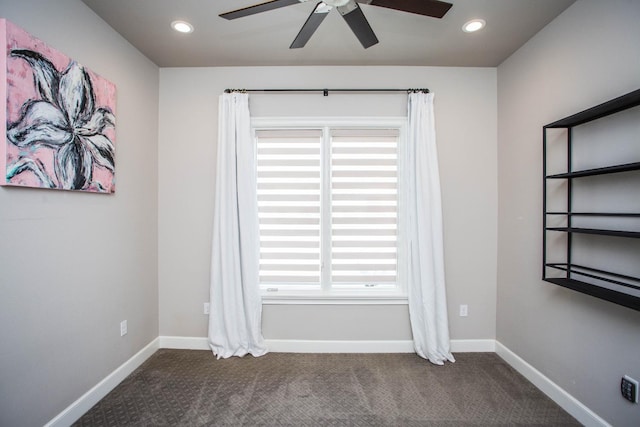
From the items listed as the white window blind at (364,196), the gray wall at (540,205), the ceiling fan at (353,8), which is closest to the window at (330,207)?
the white window blind at (364,196)

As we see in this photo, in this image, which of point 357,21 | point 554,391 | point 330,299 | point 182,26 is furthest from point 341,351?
point 182,26

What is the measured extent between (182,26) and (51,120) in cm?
113

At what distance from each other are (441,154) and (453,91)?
63cm

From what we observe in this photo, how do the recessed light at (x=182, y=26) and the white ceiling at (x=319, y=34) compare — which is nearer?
the white ceiling at (x=319, y=34)

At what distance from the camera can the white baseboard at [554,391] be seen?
1688mm

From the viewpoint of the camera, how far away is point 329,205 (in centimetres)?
263

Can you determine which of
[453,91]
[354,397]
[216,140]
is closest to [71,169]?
[216,140]

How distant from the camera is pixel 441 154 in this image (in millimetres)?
2570

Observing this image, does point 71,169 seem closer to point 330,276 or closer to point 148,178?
point 148,178

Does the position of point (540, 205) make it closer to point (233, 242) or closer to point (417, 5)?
point (417, 5)

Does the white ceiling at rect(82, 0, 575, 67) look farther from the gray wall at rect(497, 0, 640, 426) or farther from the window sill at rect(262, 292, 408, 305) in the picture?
the window sill at rect(262, 292, 408, 305)

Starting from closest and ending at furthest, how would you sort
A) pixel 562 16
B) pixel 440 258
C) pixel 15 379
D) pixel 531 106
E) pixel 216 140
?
pixel 15 379 → pixel 562 16 → pixel 531 106 → pixel 440 258 → pixel 216 140

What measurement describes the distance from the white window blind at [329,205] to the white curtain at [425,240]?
A: 8.0 inches

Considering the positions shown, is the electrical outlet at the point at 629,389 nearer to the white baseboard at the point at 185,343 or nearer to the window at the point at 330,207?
the window at the point at 330,207
